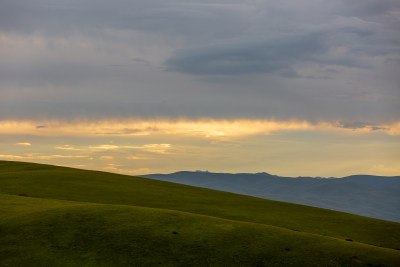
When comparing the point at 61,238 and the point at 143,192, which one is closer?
the point at 61,238

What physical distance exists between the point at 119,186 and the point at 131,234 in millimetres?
40338

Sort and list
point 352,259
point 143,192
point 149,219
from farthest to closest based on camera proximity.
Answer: point 143,192
point 149,219
point 352,259

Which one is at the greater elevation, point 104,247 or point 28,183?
point 28,183

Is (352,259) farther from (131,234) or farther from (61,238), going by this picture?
(61,238)

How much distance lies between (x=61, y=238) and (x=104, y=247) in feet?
14.7

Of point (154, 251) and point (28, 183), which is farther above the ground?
point (28, 183)

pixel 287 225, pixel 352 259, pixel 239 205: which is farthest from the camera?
pixel 239 205

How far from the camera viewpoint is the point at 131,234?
36.3 meters

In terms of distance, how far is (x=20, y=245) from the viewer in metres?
33.2

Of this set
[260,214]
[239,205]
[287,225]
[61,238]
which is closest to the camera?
[61,238]

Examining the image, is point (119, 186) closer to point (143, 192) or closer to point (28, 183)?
point (143, 192)

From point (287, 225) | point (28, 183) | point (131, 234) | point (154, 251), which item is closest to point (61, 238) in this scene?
point (131, 234)

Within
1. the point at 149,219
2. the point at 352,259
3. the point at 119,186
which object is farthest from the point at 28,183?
the point at 352,259

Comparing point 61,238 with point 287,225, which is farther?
point 287,225
